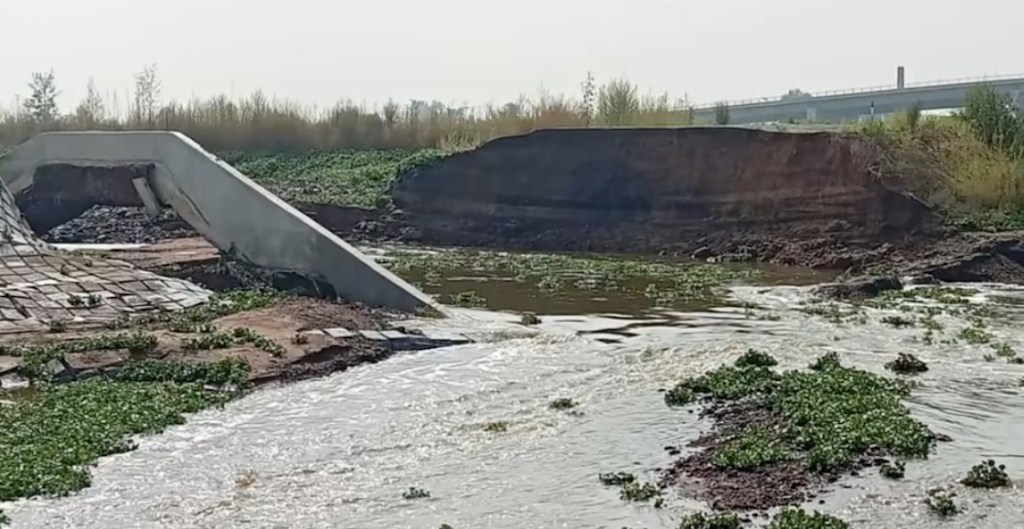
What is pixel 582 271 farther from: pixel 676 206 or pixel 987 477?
pixel 987 477

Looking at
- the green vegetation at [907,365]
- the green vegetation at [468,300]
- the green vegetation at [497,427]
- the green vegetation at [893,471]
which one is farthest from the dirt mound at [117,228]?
the green vegetation at [893,471]

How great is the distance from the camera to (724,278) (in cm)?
1742

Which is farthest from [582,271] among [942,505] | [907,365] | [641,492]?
[942,505]

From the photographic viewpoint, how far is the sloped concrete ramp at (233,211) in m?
13.8

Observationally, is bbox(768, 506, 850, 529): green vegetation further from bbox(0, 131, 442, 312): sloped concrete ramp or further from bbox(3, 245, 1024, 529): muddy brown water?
bbox(0, 131, 442, 312): sloped concrete ramp

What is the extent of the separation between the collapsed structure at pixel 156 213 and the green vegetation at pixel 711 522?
7.48m

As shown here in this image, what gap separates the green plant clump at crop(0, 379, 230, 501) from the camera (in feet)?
21.7

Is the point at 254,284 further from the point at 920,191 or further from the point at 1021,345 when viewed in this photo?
the point at 920,191

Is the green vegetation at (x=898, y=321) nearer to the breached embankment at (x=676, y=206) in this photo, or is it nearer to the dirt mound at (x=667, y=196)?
the breached embankment at (x=676, y=206)

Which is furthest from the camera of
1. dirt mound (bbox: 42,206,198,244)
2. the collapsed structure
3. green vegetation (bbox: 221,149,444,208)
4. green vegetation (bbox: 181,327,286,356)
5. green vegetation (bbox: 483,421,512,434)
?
green vegetation (bbox: 221,149,444,208)

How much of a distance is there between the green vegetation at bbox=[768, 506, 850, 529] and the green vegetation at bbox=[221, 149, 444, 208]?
21.0m

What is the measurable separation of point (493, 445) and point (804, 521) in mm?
2556

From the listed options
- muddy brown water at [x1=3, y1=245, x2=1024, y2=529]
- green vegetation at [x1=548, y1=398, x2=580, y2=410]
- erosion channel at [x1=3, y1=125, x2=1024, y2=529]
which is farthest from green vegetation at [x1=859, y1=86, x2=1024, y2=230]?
green vegetation at [x1=548, y1=398, x2=580, y2=410]

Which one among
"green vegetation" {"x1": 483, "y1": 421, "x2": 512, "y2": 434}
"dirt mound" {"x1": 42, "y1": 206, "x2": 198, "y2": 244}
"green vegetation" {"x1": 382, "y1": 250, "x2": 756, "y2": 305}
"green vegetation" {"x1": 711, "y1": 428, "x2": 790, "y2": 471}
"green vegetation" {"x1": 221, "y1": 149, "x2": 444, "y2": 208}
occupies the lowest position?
"green vegetation" {"x1": 483, "y1": 421, "x2": 512, "y2": 434}
